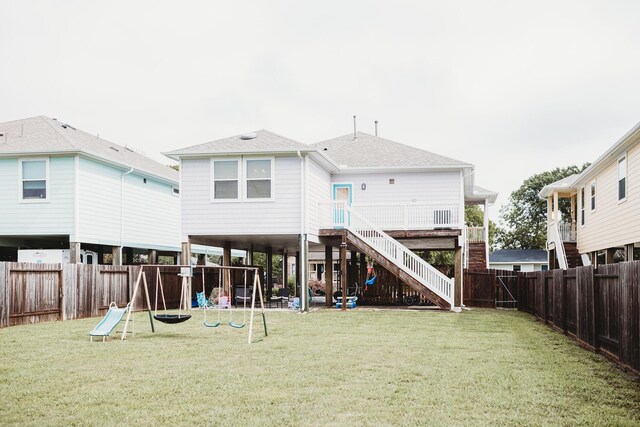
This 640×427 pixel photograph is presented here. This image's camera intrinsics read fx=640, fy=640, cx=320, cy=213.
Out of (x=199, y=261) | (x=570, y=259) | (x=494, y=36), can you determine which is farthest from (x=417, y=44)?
(x=199, y=261)

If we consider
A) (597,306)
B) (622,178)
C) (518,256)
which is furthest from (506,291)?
(518,256)

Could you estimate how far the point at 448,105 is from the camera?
81.5ft

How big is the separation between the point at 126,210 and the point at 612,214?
17.8 metres

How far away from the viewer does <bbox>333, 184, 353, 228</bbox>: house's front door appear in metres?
22.3

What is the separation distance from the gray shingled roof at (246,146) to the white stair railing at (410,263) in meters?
3.53

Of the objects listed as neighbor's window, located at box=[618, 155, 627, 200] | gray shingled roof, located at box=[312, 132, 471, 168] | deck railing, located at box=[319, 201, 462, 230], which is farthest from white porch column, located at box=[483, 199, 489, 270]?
neighbor's window, located at box=[618, 155, 627, 200]

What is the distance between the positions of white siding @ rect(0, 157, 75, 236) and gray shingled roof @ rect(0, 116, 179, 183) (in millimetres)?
512

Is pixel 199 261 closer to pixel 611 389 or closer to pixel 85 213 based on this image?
pixel 85 213

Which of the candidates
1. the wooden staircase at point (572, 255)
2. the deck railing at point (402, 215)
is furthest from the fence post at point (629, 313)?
the wooden staircase at point (572, 255)

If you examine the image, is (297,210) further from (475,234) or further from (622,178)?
(475,234)

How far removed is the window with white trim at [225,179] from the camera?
21.5 metres

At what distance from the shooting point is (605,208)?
74.1ft

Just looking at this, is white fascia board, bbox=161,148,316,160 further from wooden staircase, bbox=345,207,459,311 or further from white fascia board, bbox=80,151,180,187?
wooden staircase, bbox=345,207,459,311

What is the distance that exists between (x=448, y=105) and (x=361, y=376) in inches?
714
